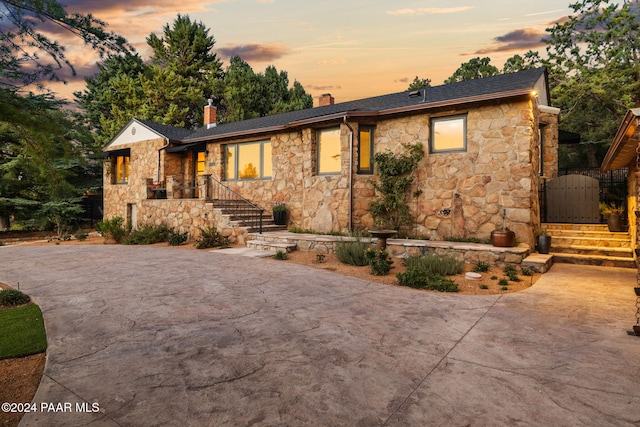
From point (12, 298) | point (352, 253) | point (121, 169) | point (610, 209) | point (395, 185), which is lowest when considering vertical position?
point (12, 298)

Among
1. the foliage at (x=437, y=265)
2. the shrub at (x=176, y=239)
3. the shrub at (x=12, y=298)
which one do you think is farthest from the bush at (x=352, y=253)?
the shrub at (x=176, y=239)

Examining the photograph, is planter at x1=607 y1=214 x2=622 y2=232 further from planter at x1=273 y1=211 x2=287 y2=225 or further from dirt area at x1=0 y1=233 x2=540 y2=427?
planter at x1=273 y1=211 x2=287 y2=225

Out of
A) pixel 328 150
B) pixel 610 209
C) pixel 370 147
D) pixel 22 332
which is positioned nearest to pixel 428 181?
pixel 370 147

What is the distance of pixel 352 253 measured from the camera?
786 centimetres

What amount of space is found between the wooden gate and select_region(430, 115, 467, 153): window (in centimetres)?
400

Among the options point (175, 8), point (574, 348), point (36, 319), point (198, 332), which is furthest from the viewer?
point (175, 8)

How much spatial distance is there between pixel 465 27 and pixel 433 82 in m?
25.1

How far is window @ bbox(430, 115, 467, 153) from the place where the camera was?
30.0 feet

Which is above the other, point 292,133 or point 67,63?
point 292,133

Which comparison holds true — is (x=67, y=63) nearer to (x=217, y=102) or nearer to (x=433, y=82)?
(x=217, y=102)

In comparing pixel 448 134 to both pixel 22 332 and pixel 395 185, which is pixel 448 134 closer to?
pixel 395 185

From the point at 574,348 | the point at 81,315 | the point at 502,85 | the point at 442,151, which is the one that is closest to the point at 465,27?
the point at 502,85

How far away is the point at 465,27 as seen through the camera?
11898 mm

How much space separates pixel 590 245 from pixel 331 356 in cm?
879
